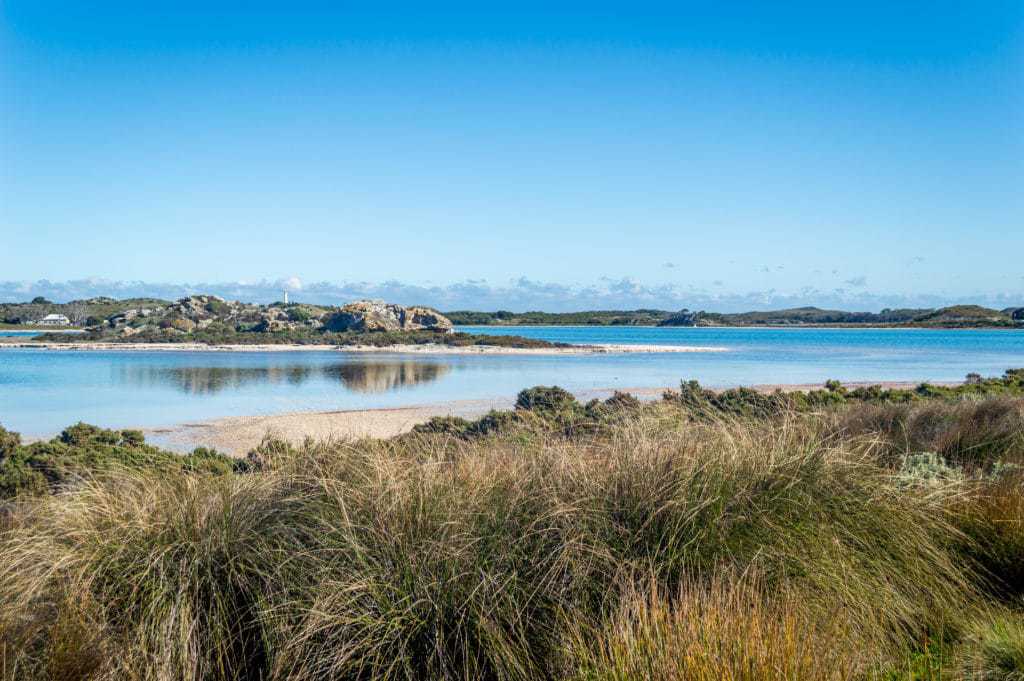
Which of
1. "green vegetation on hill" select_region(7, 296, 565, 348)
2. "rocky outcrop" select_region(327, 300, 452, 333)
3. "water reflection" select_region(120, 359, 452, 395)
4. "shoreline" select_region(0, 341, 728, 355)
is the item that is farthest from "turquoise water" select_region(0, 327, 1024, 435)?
"rocky outcrop" select_region(327, 300, 452, 333)

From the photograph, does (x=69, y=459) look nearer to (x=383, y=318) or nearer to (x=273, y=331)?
(x=273, y=331)

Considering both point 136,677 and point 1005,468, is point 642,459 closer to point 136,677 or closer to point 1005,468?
point 136,677

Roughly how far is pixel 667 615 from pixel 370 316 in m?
96.4

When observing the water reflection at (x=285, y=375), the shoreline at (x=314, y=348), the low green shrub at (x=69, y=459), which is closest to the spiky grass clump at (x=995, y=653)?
the low green shrub at (x=69, y=459)

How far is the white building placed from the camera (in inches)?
4582

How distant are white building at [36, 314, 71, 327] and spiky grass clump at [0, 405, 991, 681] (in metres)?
125

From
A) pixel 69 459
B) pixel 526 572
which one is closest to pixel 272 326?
pixel 69 459

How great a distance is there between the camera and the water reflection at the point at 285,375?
1493 inches

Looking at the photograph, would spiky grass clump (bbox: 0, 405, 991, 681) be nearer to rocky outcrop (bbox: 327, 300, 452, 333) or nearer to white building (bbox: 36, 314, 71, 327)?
rocky outcrop (bbox: 327, 300, 452, 333)

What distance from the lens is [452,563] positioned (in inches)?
156

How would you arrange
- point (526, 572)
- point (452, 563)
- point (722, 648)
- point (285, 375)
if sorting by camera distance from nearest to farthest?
point (722, 648) < point (452, 563) < point (526, 572) < point (285, 375)

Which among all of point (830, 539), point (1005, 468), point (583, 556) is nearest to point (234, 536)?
point (583, 556)

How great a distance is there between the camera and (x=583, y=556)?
420 cm

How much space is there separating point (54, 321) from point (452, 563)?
135151mm
